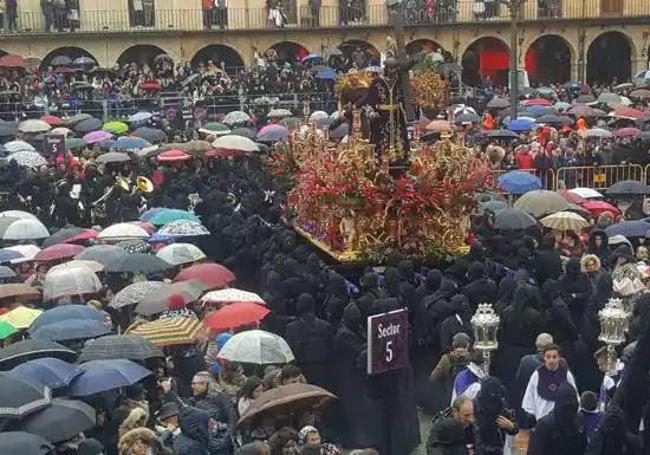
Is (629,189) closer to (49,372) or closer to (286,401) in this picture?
(286,401)

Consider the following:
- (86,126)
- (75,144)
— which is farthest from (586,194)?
(86,126)

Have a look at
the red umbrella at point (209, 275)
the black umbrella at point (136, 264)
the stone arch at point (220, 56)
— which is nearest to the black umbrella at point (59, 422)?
the red umbrella at point (209, 275)

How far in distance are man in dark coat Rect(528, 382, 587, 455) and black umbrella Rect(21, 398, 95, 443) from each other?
3.18 meters

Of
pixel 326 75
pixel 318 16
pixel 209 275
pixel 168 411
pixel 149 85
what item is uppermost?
pixel 318 16

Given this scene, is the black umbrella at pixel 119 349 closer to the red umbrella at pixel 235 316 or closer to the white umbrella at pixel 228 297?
the red umbrella at pixel 235 316

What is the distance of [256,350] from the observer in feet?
32.3

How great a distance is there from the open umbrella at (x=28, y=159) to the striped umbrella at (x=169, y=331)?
1290 cm

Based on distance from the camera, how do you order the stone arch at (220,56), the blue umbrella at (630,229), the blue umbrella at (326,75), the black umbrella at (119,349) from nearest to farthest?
the black umbrella at (119,349), the blue umbrella at (630,229), the blue umbrella at (326,75), the stone arch at (220,56)

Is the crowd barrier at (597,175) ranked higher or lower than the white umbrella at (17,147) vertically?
lower

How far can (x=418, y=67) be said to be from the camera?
112ft

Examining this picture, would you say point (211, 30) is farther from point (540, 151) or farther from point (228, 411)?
point (228, 411)

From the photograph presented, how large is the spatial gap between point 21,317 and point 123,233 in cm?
402

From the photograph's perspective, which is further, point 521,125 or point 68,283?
point 521,125

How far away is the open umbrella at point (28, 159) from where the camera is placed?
23016mm
